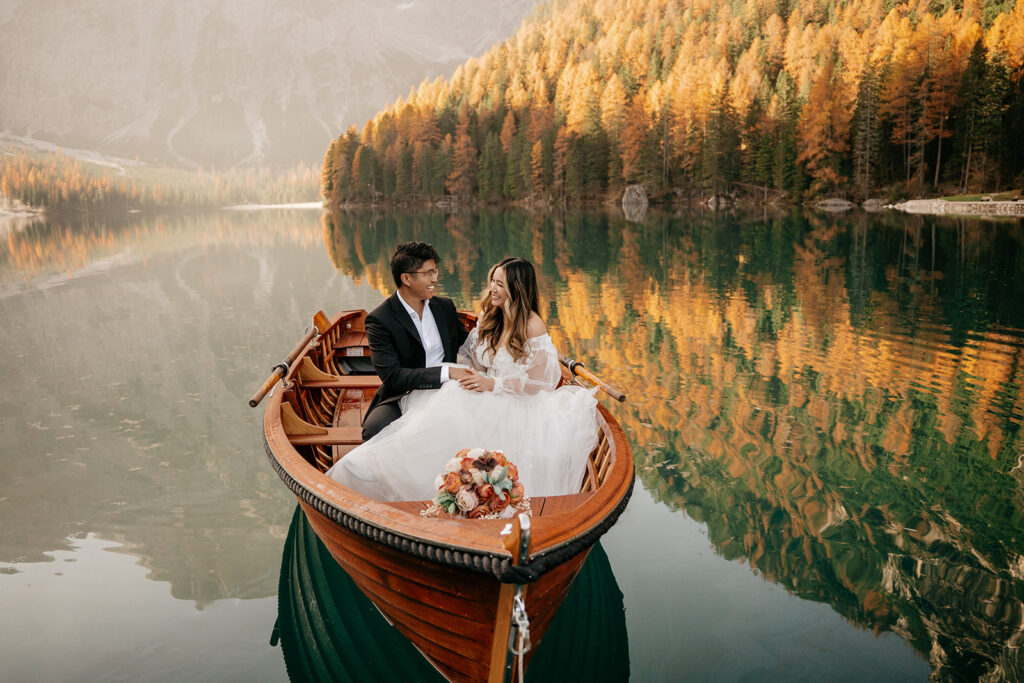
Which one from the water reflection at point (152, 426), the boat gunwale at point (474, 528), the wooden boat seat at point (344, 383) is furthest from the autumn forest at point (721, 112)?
the boat gunwale at point (474, 528)

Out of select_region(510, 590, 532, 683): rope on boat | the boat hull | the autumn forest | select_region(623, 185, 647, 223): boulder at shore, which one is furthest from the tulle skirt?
select_region(623, 185, 647, 223): boulder at shore

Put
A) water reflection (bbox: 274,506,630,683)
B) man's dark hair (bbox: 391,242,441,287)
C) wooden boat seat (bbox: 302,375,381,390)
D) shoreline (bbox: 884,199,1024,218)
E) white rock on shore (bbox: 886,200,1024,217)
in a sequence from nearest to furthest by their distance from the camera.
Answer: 1. water reflection (bbox: 274,506,630,683)
2. man's dark hair (bbox: 391,242,441,287)
3. wooden boat seat (bbox: 302,375,381,390)
4. shoreline (bbox: 884,199,1024,218)
5. white rock on shore (bbox: 886,200,1024,217)

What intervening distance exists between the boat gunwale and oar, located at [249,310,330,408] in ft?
4.81

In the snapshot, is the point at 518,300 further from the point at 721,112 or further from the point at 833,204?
the point at 721,112

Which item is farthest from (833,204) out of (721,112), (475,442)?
(475,442)

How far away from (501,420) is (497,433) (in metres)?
0.10

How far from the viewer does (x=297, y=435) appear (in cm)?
554

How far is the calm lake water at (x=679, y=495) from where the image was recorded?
4.34 m

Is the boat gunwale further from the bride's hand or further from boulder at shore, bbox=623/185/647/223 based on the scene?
boulder at shore, bbox=623/185/647/223

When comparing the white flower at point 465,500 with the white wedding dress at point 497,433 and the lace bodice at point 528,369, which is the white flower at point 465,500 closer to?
the white wedding dress at point 497,433

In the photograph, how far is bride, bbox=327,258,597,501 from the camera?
13.8ft

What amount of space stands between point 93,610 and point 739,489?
562 centimetres

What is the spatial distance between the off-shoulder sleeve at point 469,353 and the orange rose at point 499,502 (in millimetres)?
1737

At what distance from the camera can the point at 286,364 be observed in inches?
258
